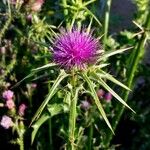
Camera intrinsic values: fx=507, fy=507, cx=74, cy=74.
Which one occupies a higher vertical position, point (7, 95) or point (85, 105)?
point (7, 95)

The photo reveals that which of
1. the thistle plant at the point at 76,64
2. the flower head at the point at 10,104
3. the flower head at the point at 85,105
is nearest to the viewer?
the thistle plant at the point at 76,64

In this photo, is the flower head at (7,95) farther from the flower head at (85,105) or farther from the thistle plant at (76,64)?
the thistle plant at (76,64)

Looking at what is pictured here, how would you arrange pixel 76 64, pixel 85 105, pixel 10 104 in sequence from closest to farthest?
pixel 76 64
pixel 10 104
pixel 85 105

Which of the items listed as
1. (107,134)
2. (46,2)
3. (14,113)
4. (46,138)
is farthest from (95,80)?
(46,2)

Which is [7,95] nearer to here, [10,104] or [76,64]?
A: [10,104]

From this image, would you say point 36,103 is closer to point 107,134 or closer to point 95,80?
point 107,134

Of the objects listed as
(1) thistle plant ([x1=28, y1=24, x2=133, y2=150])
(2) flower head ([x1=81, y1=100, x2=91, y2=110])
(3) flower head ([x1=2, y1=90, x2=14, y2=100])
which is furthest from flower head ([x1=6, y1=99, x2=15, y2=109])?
(1) thistle plant ([x1=28, y1=24, x2=133, y2=150])

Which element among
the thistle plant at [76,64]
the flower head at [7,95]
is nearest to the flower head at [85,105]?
the flower head at [7,95]

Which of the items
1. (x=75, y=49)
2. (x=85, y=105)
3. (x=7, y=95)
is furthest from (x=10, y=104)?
(x=75, y=49)

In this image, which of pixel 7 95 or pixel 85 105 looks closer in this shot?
pixel 7 95
